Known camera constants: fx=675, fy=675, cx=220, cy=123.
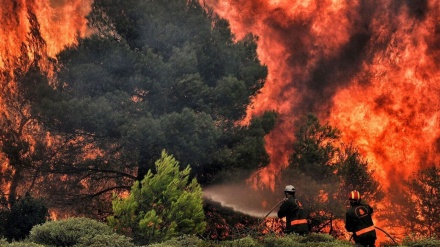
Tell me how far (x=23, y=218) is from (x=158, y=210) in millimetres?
7001

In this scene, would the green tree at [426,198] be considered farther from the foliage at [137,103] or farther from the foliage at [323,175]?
the foliage at [137,103]

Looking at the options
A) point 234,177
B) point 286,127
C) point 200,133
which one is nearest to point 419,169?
point 286,127

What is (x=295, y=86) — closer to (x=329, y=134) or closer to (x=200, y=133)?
(x=329, y=134)

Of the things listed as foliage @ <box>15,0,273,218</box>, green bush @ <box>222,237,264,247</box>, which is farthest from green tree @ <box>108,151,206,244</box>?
foliage @ <box>15,0,273,218</box>

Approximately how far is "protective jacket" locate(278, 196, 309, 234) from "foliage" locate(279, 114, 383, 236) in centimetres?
1233

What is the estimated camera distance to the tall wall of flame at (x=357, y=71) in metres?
39.8

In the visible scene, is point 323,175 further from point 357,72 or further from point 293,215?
point 293,215

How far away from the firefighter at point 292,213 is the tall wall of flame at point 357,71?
58.3 ft

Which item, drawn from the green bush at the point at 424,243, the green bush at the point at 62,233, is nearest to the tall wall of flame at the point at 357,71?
the green bush at the point at 424,243

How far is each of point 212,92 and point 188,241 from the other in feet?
51.9

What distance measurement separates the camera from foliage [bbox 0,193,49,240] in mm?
24531

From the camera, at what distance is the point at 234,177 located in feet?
108

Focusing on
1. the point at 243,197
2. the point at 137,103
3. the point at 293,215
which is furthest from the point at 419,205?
the point at 293,215

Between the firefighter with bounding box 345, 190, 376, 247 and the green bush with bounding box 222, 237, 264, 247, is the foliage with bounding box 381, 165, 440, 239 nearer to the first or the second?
the firefighter with bounding box 345, 190, 376, 247
